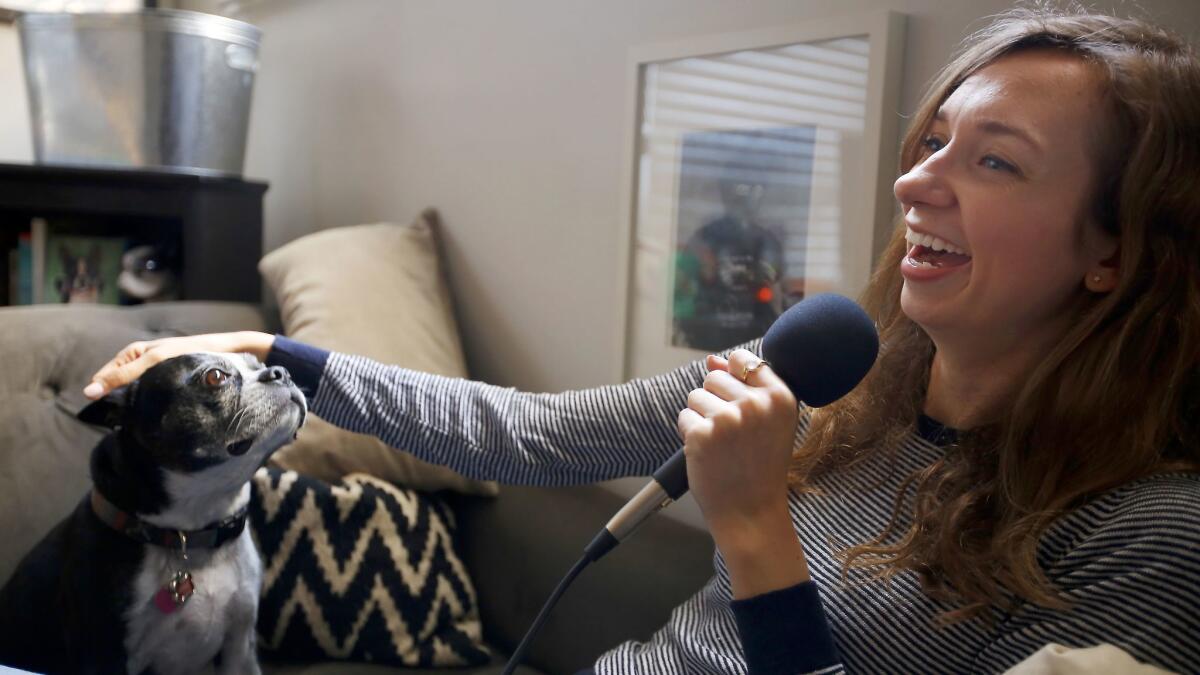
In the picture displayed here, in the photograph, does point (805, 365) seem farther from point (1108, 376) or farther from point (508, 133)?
point (508, 133)

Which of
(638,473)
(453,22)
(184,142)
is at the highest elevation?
(453,22)

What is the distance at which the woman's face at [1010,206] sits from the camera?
787 mm

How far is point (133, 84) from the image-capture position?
6.30 ft

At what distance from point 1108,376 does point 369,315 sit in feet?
3.81

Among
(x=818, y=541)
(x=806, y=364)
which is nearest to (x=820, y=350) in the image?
(x=806, y=364)

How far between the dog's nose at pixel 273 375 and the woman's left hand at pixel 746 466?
20.2 inches

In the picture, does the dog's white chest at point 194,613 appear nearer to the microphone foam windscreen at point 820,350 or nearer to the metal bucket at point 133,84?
the microphone foam windscreen at point 820,350

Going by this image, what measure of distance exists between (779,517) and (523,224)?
1.10m

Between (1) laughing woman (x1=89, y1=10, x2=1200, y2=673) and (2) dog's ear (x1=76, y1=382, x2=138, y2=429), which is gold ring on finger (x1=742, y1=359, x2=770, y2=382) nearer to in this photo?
(1) laughing woman (x1=89, y1=10, x2=1200, y2=673)

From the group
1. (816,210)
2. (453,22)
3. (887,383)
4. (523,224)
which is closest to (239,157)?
(453,22)

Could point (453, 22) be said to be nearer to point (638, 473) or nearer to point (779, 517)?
point (638, 473)

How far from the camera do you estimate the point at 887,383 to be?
3.18 feet

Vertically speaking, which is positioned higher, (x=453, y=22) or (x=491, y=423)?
(x=453, y=22)

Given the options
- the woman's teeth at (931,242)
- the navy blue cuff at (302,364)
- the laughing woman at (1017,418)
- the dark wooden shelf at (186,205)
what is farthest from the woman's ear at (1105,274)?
the dark wooden shelf at (186,205)
